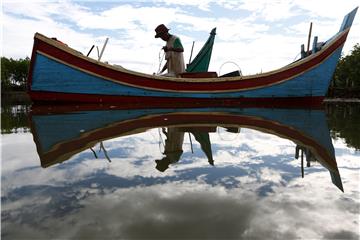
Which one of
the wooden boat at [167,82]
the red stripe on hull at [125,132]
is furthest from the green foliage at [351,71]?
the red stripe on hull at [125,132]

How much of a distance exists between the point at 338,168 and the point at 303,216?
188 cm

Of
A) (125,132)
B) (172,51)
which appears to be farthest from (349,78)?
(125,132)

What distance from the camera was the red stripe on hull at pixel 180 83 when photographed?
1339 cm

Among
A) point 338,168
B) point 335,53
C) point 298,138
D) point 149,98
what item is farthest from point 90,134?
point 335,53

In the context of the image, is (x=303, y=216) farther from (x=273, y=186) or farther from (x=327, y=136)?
(x=327, y=136)

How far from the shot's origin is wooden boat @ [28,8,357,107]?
13500 mm

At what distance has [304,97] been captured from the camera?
16.2 metres

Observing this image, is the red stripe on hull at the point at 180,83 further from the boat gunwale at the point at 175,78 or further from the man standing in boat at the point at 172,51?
the man standing in boat at the point at 172,51

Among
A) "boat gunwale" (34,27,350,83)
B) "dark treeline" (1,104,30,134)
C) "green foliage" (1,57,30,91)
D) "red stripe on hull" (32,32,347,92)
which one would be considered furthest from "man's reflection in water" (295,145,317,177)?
"green foliage" (1,57,30,91)

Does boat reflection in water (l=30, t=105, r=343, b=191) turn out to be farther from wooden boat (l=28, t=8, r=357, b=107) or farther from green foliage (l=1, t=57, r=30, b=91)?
green foliage (l=1, t=57, r=30, b=91)

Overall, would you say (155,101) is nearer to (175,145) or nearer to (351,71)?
(175,145)

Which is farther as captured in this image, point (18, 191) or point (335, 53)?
point (335, 53)

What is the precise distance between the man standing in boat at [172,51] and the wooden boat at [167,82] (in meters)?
0.95

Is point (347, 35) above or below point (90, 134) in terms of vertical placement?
above
